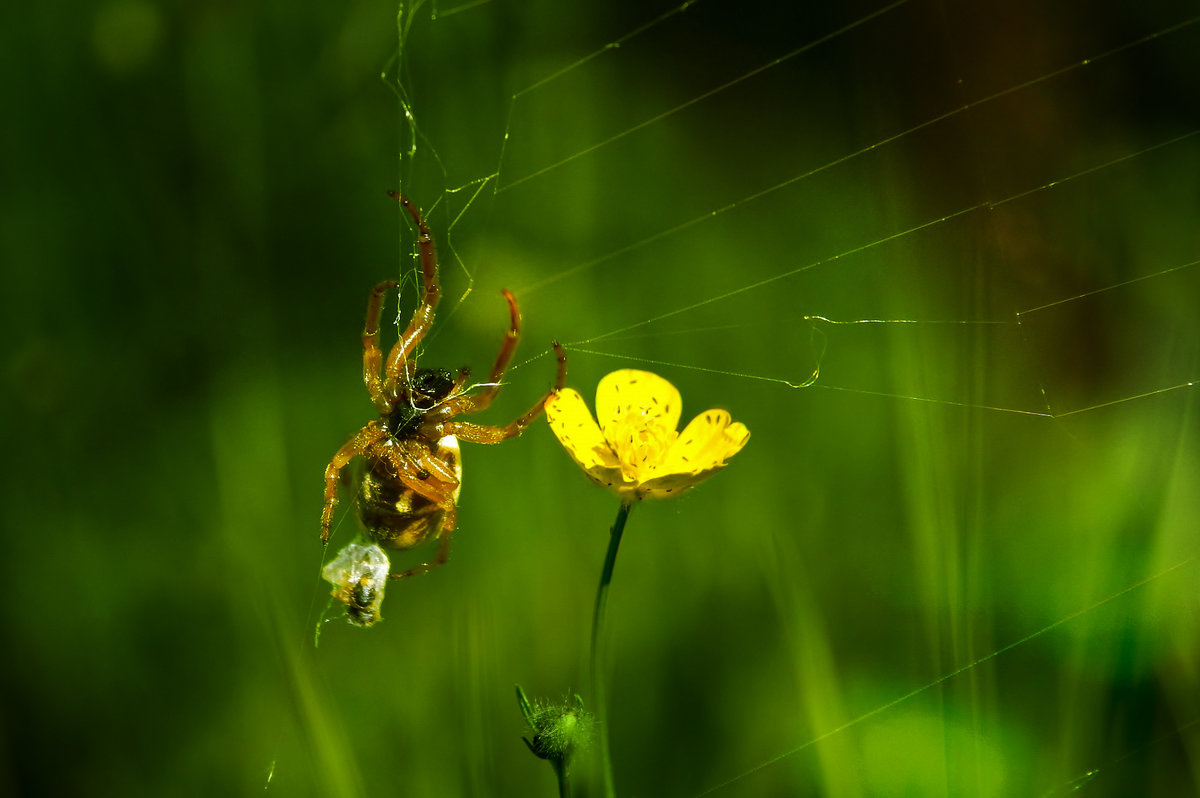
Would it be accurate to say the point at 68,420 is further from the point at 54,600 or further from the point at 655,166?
the point at 655,166

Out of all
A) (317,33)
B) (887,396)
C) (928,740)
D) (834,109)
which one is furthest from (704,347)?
(317,33)

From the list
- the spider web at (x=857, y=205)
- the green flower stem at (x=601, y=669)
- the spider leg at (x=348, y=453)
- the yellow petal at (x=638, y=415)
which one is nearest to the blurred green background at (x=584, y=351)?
the spider web at (x=857, y=205)

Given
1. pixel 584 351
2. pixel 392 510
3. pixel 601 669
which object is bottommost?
pixel 601 669

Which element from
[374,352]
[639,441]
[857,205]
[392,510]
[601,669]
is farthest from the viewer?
[857,205]

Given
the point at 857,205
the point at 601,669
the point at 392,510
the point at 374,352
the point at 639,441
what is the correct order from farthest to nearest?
the point at 857,205 < the point at 374,352 < the point at 392,510 < the point at 639,441 < the point at 601,669

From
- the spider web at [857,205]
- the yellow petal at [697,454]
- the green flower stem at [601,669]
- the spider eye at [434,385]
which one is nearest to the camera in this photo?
the green flower stem at [601,669]

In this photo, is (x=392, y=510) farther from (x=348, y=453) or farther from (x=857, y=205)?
(x=857, y=205)

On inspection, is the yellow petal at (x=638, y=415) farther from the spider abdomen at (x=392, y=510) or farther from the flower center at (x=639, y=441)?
the spider abdomen at (x=392, y=510)

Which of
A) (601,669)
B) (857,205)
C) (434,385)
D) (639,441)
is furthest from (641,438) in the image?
(857,205)
